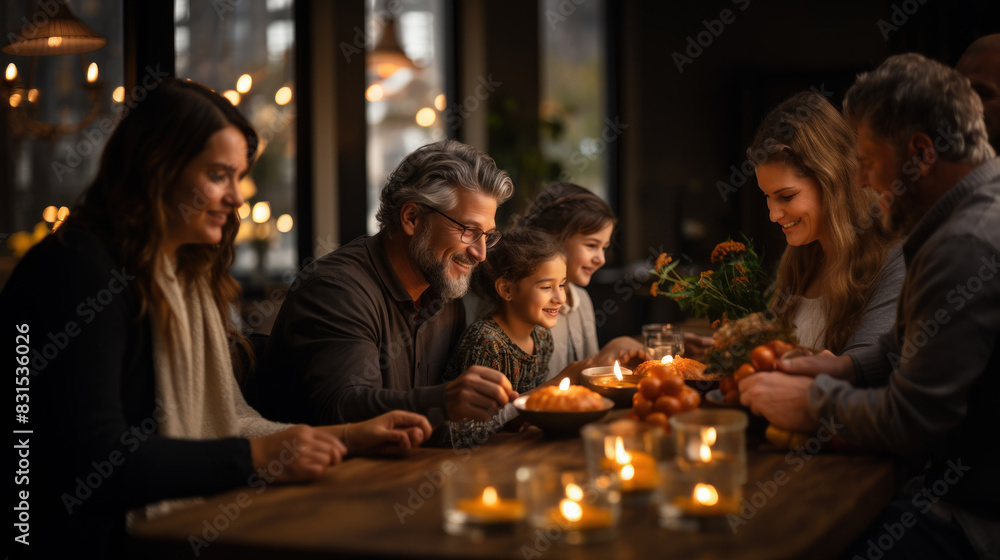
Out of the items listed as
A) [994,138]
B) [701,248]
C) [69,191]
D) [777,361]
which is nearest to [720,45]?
[701,248]

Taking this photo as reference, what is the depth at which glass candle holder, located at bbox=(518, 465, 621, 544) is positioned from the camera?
54.3 inches

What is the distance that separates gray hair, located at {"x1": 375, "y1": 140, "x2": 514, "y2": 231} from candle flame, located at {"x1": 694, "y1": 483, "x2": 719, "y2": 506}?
1515mm

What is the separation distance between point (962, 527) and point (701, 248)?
6.48 m

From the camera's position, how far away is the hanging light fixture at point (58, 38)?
133 inches

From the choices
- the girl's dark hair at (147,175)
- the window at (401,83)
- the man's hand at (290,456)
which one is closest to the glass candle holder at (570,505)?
the man's hand at (290,456)

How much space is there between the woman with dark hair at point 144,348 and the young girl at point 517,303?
1.04 m

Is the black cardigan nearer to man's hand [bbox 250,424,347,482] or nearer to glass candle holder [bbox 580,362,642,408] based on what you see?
man's hand [bbox 250,424,347,482]

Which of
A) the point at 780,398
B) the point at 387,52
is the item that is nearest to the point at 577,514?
the point at 780,398

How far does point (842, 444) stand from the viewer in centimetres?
196

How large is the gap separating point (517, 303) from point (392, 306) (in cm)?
63

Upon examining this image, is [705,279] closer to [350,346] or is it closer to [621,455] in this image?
[350,346]

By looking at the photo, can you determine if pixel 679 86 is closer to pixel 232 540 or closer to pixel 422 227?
pixel 422 227

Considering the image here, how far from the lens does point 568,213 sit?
3736 mm

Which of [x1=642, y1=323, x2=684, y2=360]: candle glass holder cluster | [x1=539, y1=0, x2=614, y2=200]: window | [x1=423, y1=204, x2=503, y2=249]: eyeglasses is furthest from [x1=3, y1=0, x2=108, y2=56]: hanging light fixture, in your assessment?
[x1=539, y1=0, x2=614, y2=200]: window
